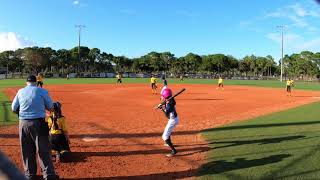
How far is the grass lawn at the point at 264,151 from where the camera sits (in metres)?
7.62

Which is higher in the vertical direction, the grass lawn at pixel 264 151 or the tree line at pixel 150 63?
the tree line at pixel 150 63

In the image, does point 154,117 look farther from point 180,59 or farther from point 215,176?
point 180,59

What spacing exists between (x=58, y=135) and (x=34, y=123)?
217 cm

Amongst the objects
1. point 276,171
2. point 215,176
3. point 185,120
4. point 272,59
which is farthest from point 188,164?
point 272,59

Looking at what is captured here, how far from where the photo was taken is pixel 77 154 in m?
9.63

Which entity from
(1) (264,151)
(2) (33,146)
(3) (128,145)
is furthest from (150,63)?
(2) (33,146)

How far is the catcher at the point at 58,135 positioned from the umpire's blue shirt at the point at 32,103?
1.88 m

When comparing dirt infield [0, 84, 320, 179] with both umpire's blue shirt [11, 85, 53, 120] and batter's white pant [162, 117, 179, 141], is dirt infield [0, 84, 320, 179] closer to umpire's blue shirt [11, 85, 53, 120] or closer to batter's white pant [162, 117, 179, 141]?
batter's white pant [162, 117, 179, 141]

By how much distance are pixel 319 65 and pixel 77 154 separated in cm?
12462

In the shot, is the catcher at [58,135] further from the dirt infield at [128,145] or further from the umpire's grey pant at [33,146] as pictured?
the umpire's grey pant at [33,146]

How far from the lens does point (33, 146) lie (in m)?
7.18

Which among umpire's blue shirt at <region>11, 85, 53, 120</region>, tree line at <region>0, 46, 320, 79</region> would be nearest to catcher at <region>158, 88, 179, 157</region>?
umpire's blue shirt at <region>11, 85, 53, 120</region>

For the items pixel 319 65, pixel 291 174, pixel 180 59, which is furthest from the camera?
pixel 180 59

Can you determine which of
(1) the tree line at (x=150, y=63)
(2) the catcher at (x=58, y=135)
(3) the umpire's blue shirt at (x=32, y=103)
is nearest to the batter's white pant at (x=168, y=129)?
(2) the catcher at (x=58, y=135)
